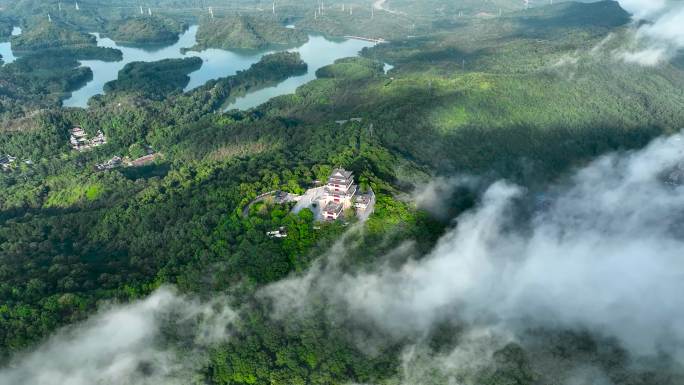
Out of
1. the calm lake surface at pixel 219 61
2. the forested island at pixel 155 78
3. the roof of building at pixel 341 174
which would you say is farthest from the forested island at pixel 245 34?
the roof of building at pixel 341 174

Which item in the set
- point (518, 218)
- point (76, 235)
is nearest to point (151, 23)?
point (76, 235)

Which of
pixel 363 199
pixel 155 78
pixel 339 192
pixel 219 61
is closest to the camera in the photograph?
Answer: pixel 363 199

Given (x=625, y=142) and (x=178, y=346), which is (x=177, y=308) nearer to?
(x=178, y=346)

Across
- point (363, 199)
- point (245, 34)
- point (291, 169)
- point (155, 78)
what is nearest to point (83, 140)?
point (155, 78)

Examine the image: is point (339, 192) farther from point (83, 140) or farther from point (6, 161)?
point (6, 161)

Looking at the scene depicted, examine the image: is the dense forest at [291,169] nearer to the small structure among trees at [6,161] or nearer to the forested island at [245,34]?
the small structure among trees at [6,161]

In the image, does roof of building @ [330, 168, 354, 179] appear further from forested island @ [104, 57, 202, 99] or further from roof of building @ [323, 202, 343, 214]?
forested island @ [104, 57, 202, 99]
